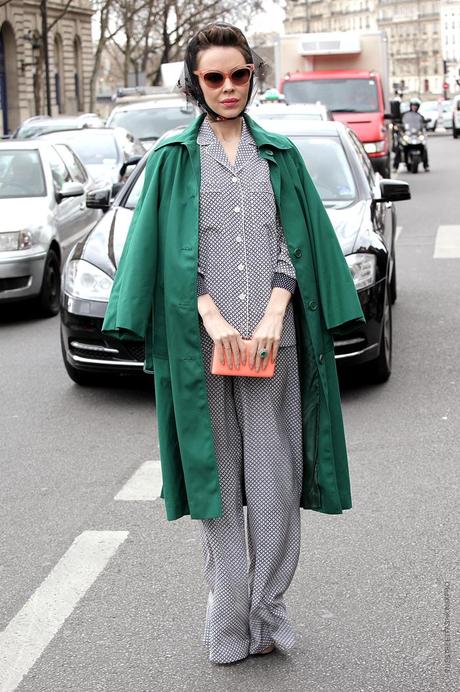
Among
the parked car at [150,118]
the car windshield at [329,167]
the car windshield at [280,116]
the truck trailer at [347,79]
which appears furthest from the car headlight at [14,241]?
the truck trailer at [347,79]

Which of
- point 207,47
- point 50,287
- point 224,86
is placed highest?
point 207,47

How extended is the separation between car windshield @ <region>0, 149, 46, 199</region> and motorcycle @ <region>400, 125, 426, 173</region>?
716 inches

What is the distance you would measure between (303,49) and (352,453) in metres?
23.0

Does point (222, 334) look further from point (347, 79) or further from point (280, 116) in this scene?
point (347, 79)

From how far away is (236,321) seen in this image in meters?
3.74

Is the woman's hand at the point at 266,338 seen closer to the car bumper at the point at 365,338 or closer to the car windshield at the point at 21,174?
the car bumper at the point at 365,338

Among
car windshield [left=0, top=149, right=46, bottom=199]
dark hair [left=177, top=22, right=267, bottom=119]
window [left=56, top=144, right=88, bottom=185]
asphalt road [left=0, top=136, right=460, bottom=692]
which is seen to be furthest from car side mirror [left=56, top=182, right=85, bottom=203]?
dark hair [left=177, top=22, right=267, bottom=119]

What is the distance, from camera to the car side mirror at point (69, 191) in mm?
12109

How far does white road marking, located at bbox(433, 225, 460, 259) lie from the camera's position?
48.6 feet

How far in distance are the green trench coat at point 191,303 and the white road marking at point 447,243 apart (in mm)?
10928

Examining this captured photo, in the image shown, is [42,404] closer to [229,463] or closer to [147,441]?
[147,441]

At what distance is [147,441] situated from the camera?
698 cm

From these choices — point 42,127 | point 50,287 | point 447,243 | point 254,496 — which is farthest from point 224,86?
point 42,127

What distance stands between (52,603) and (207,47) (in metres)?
1.98
